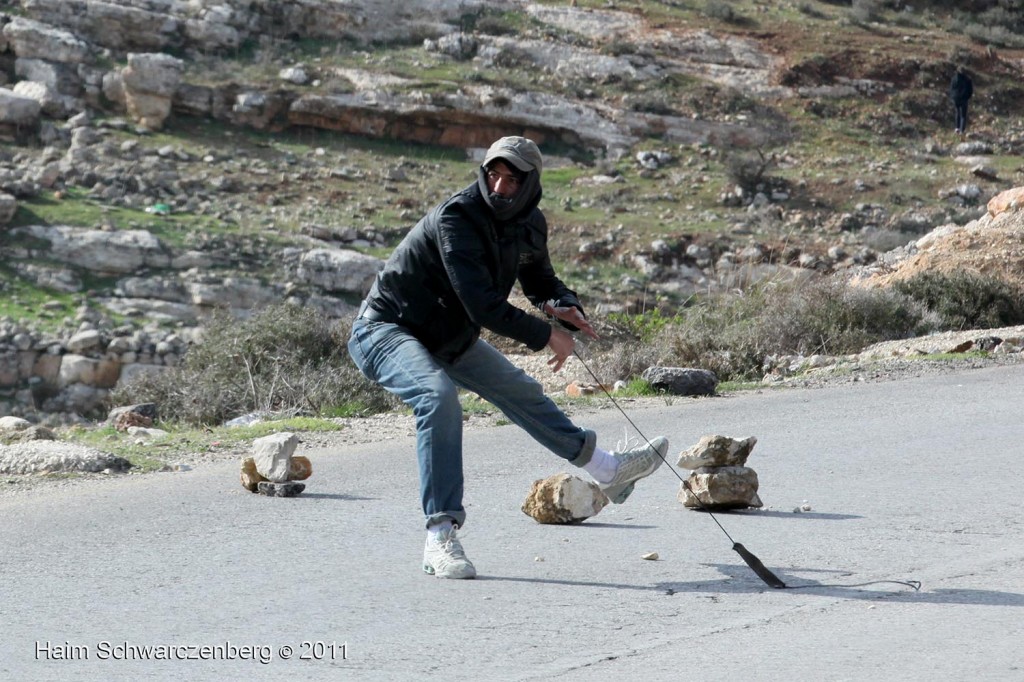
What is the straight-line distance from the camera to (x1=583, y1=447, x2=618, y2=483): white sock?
577cm

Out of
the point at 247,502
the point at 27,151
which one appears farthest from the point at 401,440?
the point at 27,151

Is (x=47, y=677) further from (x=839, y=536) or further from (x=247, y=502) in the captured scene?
(x=839, y=536)

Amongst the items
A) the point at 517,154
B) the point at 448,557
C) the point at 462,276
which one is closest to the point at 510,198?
the point at 517,154

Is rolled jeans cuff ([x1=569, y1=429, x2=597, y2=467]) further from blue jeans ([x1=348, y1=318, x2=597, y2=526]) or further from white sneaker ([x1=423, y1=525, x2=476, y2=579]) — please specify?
white sneaker ([x1=423, y1=525, x2=476, y2=579])

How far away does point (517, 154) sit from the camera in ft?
16.9

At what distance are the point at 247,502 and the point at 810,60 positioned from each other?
3813cm

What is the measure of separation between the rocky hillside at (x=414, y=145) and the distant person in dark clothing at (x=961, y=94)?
2.17 ft

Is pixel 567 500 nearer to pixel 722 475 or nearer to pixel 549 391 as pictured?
pixel 722 475

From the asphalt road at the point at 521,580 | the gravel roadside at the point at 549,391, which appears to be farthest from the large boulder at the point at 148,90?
the asphalt road at the point at 521,580

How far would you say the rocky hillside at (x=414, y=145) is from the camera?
25250mm

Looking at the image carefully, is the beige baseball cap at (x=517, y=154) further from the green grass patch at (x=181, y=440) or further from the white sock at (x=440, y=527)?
the green grass patch at (x=181, y=440)

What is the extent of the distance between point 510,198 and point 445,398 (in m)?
0.82

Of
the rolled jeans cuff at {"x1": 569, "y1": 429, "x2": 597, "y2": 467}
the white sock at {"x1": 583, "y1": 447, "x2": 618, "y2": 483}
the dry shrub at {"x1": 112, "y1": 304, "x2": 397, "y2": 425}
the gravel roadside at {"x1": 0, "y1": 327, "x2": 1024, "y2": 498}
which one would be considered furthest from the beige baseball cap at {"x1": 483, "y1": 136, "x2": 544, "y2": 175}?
the dry shrub at {"x1": 112, "y1": 304, "x2": 397, "y2": 425}

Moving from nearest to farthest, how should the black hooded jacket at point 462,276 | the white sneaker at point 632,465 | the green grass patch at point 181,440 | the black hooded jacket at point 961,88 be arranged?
the black hooded jacket at point 462,276
the white sneaker at point 632,465
the green grass patch at point 181,440
the black hooded jacket at point 961,88
